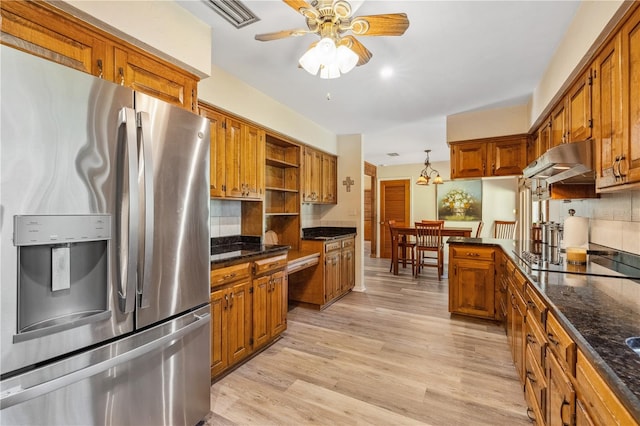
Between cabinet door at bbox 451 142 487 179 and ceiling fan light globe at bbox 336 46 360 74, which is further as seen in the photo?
cabinet door at bbox 451 142 487 179

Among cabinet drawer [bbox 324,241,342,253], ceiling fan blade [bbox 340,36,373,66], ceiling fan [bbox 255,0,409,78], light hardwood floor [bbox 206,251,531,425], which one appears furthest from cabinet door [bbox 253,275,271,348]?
Result: ceiling fan blade [bbox 340,36,373,66]

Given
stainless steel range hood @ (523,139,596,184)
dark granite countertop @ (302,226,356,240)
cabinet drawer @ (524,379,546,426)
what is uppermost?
stainless steel range hood @ (523,139,596,184)

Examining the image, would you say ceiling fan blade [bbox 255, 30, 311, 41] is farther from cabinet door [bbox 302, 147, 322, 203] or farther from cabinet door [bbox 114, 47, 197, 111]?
cabinet door [bbox 302, 147, 322, 203]

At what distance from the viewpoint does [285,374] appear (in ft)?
7.58

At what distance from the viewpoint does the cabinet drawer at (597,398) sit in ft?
2.38

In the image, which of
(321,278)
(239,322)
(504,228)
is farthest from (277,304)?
(504,228)

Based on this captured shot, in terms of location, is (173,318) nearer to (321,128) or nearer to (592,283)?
(592,283)

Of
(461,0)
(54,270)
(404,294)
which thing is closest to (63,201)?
(54,270)

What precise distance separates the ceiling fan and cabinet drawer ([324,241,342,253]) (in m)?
2.54

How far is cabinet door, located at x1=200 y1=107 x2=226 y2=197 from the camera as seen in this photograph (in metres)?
2.57

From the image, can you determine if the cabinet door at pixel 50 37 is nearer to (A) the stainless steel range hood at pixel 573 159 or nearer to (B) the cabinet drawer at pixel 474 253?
(A) the stainless steel range hood at pixel 573 159

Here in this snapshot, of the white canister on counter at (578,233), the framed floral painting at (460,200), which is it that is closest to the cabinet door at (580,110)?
the white canister on counter at (578,233)

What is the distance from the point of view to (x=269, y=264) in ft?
8.88

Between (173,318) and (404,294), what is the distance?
3.72m
